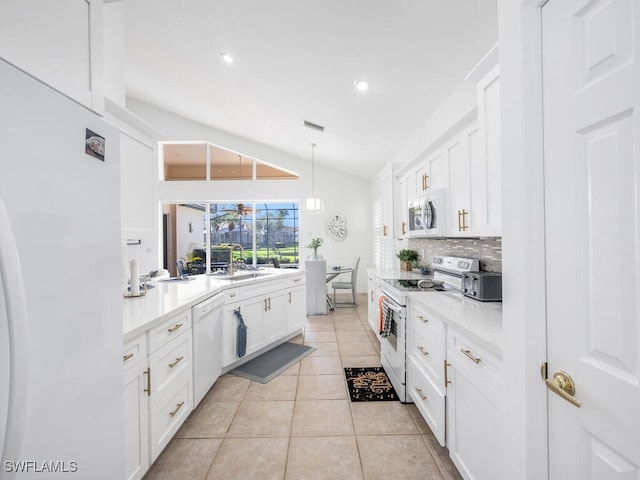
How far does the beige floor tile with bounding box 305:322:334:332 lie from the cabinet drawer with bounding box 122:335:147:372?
2805 millimetres

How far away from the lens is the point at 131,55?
3592 mm

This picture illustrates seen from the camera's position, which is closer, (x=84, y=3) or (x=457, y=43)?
(x=84, y=3)

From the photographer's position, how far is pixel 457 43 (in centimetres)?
200

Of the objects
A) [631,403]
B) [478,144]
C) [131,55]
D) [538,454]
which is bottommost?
[538,454]

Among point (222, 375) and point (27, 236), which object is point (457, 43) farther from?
point (222, 375)

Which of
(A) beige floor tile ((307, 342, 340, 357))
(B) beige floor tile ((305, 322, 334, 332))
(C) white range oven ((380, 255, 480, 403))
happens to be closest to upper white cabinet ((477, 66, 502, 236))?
(C) white range oven ((380, 255, 480, 403))

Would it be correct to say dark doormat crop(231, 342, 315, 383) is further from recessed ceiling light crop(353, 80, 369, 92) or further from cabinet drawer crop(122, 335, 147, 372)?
recessed ceiling light crop(353, 80, 369, 92)

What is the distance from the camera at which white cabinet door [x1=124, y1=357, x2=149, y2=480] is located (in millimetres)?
1300

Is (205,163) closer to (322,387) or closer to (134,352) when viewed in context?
(322,387)

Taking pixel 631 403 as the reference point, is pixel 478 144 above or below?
above

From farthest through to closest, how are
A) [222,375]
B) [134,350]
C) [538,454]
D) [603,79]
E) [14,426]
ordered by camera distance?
1. [222,375]
2. [134,350]
3. [538,454]
4. [603,79]
5. [14,426]

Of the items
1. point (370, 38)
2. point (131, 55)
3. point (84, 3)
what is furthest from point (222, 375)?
point (131, 55)

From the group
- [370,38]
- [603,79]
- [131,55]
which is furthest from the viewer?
[131,55]

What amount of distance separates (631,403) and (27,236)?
4.74 ft
